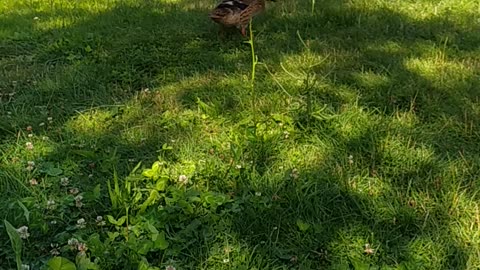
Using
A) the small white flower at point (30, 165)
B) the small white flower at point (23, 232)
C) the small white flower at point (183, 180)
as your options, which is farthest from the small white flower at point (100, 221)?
the small white flower at point (30, 165)

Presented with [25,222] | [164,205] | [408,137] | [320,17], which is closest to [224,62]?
[320,17]

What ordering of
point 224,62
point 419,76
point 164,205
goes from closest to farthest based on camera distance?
point 164,205, point 419,76, point 224,62

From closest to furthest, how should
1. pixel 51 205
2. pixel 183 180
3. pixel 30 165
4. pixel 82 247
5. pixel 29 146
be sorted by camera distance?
pixel 82 247 < pixel 51 205 < pixel 183 180 < pixel 30 165 < pixel 29 146

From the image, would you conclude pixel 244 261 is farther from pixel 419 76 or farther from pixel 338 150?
pixel 419 76

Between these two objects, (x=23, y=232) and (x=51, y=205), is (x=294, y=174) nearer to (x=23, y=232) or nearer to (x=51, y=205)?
(x=51, y=205)

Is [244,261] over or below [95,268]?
below

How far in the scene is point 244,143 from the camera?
3232mm

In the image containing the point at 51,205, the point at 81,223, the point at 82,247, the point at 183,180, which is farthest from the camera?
the point at 183,180

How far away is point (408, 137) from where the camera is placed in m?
3.28

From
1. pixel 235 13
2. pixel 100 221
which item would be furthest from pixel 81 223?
pixel 235 13

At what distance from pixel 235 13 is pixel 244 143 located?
1.75 m

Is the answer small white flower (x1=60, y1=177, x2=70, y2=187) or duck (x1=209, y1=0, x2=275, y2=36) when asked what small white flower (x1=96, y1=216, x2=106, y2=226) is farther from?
duck (x1=209, y1=0, x2=275, y2=36)

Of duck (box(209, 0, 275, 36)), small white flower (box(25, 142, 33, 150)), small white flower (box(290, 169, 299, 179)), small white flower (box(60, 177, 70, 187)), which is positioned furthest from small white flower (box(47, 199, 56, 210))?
duck (box(209, 0, 275, 36))

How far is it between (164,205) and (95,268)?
57 centimetres
